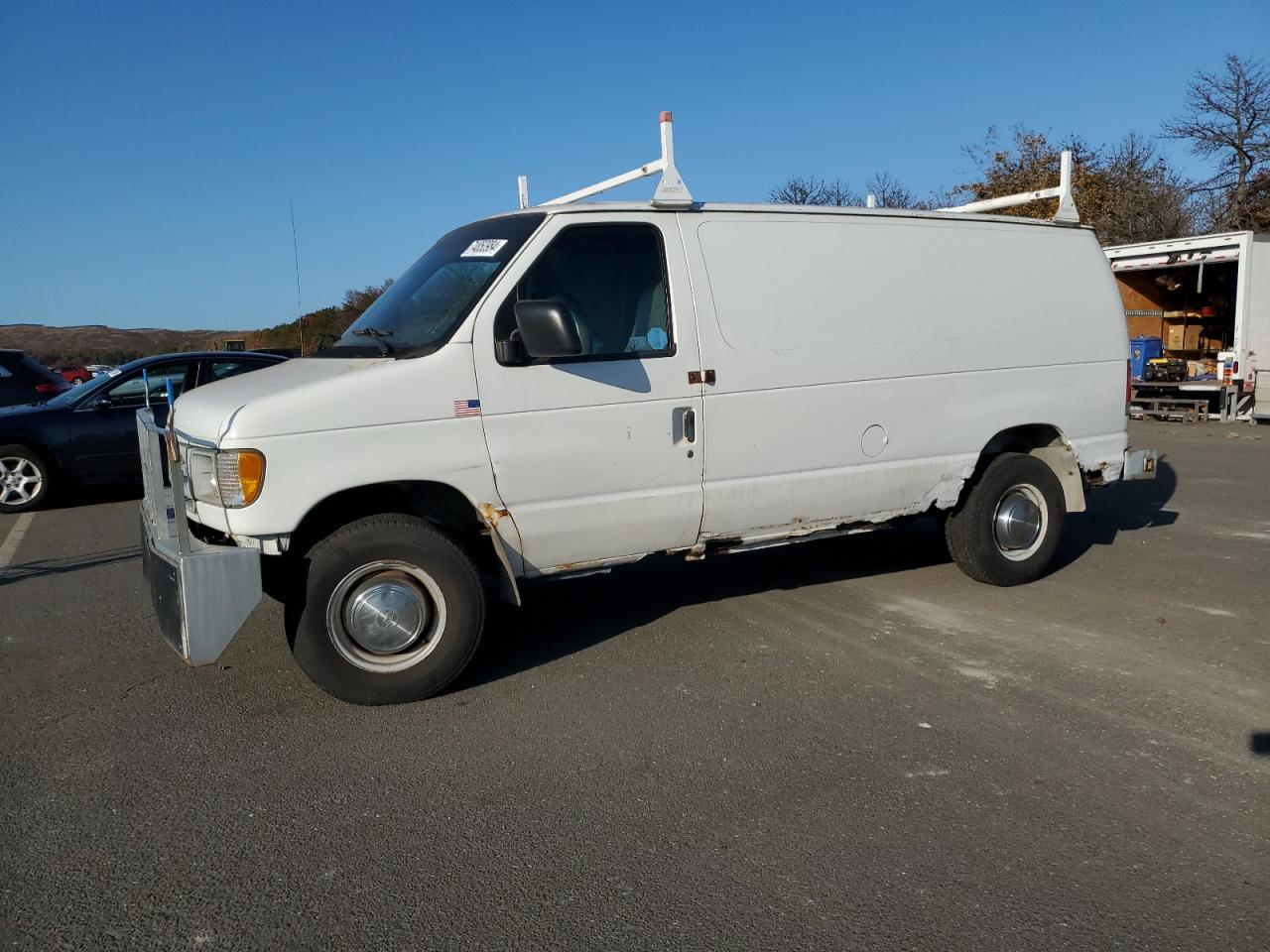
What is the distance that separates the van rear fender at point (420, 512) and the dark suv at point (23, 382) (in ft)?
34.0

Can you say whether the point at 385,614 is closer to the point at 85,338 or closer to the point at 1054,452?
the point at 1054,452

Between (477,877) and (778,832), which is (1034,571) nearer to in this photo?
(778,832)

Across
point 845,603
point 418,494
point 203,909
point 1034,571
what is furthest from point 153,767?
point 1034,571

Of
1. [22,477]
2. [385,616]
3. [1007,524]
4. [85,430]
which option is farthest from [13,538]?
[1007,524]

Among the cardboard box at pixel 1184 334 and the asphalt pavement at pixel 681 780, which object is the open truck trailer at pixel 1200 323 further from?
the asphalt pavement at pixel 681 780

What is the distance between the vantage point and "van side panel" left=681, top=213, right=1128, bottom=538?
5.38 metres

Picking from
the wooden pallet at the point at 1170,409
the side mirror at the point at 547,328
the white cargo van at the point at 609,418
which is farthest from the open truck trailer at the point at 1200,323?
the side mirror at the point at 547,328

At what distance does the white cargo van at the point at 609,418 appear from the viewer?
4.54 m

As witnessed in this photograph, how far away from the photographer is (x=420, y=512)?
5.12 m

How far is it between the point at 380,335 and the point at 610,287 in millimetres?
1163

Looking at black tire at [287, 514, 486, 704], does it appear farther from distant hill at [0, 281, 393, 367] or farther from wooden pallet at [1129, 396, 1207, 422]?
distant hill at [0, 281, 393, 367]

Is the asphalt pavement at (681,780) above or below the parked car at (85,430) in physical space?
below

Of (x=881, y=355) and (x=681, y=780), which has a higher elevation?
(x=881, y=355)

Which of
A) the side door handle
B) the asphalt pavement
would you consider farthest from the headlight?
the side door handle
